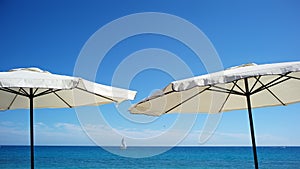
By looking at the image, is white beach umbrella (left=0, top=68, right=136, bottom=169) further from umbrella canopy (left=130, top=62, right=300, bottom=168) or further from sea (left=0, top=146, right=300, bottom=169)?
sea (left=0, top=146, right=300, bottom=169)

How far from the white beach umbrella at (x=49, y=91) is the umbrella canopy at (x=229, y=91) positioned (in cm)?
47

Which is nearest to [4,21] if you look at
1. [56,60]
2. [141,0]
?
[56,60]

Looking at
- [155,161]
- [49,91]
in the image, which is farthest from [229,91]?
[155,161]

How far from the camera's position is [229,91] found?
13.4ft

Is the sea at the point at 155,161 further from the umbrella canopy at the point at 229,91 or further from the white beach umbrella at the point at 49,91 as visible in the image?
the umbrella canopy at the point at 229,91

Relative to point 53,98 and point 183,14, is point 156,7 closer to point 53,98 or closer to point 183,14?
point 183,14

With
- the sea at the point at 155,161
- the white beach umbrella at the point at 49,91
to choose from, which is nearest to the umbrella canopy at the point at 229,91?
the white beach umbrella at the point at 49,91

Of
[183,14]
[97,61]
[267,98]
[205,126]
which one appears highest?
[183,14]

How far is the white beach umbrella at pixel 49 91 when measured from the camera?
2.98m

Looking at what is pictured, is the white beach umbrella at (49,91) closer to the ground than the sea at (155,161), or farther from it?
farther from it

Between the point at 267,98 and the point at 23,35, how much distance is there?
10.4 m

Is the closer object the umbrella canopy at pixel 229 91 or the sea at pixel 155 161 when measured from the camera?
the umbrella canopy at pixel 229 91

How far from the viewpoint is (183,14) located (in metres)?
7.68

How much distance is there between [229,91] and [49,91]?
7.41 ft
